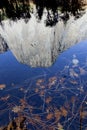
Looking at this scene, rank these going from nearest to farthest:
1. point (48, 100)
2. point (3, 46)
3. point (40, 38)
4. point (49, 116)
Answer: point (49, 116), point (48, 100), point (3, 46), point (40, 38)

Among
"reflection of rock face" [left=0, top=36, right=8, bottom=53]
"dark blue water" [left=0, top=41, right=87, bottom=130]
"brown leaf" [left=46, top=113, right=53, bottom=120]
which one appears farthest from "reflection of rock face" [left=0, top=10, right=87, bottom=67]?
"brown leaf" [left=46, top=113, right=53, bottom=120]

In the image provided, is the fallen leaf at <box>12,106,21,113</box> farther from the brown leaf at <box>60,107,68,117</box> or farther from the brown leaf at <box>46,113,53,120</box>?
the brown leaf at <box>60,107,68,117</box>

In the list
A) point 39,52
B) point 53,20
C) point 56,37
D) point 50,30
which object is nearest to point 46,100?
point 39,52

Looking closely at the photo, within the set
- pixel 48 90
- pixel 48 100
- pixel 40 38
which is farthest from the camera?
pixel 40 38

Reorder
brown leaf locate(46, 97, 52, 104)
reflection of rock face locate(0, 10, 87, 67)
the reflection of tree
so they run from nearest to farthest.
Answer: brown leaf locate(46, 97, 52, 104) < reflection of rock face locate(0, 10, 87, 67) < the reflection of tree

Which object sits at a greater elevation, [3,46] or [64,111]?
[3,46]

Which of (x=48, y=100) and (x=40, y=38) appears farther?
(x=40, y=38)

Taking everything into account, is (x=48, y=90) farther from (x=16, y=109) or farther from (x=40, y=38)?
(x=40, y=38)

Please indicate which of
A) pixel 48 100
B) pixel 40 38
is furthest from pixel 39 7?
pixel 48 100
